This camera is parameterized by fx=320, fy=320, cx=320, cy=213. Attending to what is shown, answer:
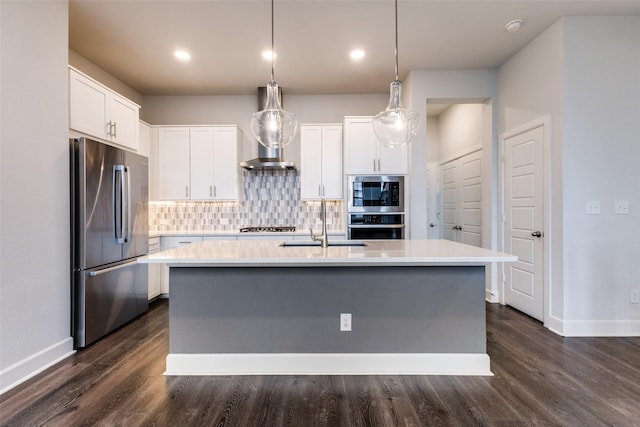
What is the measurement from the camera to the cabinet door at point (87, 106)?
2.71m

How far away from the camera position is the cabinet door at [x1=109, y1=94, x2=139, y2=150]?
3.20 m

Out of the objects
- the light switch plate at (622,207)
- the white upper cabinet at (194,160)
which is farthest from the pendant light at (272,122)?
the light switch plate at (622,207)

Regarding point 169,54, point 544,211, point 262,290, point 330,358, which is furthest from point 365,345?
point 169,54

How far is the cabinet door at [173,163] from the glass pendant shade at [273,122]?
229cm

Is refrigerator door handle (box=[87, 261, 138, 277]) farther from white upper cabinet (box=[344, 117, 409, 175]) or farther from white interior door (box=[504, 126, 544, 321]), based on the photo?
white interior door (box=[504, 126, 544, 321])

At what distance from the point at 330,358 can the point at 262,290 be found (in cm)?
69

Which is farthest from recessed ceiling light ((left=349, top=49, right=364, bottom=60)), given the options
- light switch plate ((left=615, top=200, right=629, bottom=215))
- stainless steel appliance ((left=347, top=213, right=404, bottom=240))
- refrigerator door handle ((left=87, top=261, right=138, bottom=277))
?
refrigerator door handle ((left=87, top=261, right=138, bottom=277))

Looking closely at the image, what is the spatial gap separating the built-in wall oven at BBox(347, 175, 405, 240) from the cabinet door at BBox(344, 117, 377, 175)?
15 cm

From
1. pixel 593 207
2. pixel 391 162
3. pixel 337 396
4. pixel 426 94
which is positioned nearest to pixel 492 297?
pixel 593 207

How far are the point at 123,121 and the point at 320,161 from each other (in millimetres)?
2331

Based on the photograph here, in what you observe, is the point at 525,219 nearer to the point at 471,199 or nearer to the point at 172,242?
the point at 471,199

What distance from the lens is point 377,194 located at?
4.17m

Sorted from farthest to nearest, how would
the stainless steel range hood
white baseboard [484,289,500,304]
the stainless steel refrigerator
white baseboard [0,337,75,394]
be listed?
the stainless steel range hood
white baseboard [484,289,500,304]
the stainless steel refrigerator
white baseboard [0,337,75,394]

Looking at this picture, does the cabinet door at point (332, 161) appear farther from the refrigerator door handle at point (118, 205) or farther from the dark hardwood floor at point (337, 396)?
the dark hardwood floor at point (337, 396)
